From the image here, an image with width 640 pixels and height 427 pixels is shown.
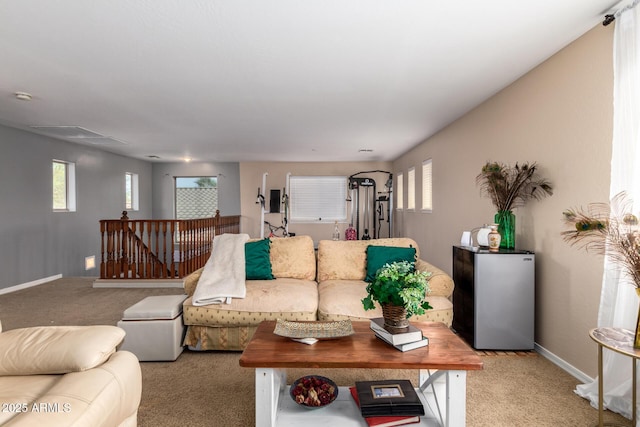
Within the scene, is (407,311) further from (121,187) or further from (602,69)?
(121,187)

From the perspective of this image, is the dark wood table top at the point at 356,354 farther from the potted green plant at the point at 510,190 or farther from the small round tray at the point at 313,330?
the potted green plant at the point at 510,190

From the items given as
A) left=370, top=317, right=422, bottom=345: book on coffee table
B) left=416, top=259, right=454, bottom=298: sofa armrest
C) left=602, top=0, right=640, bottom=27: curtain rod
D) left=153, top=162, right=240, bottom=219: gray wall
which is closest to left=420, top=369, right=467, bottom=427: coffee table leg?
left=370, top=317, right=422, bottom=345: book on coffee table

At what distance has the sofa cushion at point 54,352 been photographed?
1.47 metres

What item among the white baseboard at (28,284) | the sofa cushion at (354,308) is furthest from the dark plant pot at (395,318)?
the white baseboard at (28,284)

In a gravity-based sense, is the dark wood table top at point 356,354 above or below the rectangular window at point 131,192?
below

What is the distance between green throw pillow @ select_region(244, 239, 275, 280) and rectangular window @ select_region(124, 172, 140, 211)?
6486 mm

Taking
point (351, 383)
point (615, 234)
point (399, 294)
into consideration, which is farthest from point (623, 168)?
point (351, 383)

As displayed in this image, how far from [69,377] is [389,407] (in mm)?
1443

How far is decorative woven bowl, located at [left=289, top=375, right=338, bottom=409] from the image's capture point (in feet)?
6.07

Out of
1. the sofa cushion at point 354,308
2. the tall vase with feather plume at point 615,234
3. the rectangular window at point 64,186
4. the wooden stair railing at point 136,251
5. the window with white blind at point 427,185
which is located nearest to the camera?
the tall vase with feather plume at point 615,234

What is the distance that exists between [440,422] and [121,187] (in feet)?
27.9

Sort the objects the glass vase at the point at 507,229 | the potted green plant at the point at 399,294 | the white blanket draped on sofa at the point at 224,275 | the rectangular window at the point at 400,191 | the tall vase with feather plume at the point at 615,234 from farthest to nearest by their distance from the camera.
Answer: the rectangular window at the point at 400,191 → the glass vase at the point at 507,229 → the white blanket draped on sofa at the point at 224,275 → the potted green plant at the point at 399,294 → the tall vase with feather plume at the point at 615,234

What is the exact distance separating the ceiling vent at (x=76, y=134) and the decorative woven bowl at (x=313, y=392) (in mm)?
5209

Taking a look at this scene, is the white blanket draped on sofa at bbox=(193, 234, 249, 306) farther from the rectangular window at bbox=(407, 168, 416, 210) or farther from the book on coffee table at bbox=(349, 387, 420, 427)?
the rectangular window at bbox=(407, 168, 416, 210)
